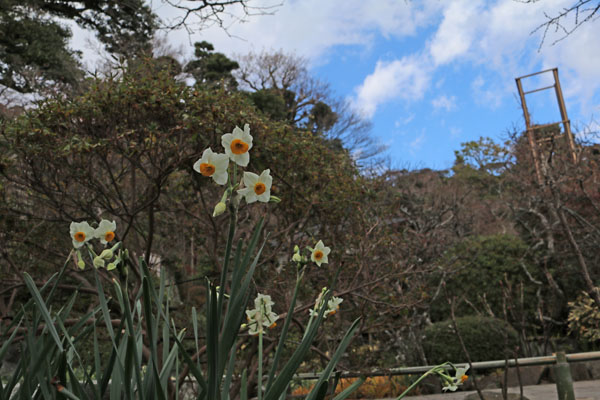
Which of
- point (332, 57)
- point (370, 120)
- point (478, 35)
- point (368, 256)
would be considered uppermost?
point (370, 120)

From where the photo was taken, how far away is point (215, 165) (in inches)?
32.4

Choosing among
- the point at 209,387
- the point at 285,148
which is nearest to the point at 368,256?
the point at 285,148

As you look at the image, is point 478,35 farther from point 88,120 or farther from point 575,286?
point 88,120

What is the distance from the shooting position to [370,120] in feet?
63.1

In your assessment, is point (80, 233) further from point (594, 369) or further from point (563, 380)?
point (594, 369)

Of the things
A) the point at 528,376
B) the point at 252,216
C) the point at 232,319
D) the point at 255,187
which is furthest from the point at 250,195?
the point at 528,376

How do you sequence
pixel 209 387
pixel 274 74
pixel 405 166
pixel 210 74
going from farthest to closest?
pixel 274 74 < pixel 210 74 < pixel 405 166 < pixel 209 387

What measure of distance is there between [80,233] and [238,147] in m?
0.55

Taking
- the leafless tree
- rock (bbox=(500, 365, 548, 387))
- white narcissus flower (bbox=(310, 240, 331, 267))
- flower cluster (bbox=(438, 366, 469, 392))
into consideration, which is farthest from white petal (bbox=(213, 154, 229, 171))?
rock (bbox=(500, 365, 548, 387))

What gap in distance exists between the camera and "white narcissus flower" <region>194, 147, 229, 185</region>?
2.67ft

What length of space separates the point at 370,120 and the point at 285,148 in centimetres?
1599

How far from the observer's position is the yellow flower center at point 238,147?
83 centimetres

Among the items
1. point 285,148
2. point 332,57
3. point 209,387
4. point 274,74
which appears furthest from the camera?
point 274,74

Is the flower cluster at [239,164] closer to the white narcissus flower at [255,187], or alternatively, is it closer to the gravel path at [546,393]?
the white narcissus flower at [255,187]
